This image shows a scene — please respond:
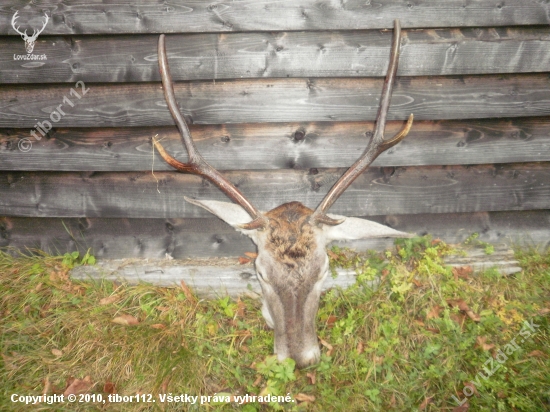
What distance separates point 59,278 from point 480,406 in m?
3.88

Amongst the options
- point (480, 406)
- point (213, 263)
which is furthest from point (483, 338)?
point (213, 263)

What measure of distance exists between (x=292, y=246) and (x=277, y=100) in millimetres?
1335

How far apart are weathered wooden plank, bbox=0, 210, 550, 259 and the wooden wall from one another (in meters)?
0.01

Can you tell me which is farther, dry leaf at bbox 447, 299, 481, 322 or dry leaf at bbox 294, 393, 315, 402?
dry leaf at bbox 447, 299, 481, 322

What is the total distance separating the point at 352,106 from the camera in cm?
319

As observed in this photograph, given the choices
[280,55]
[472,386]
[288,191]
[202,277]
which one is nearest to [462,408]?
[472,386]

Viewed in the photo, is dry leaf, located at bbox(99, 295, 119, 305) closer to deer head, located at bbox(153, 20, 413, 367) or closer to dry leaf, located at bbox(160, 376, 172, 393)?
dry leaf, located at bbox(160, 376, 172, 393)

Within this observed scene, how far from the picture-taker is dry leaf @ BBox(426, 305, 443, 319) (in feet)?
10.5

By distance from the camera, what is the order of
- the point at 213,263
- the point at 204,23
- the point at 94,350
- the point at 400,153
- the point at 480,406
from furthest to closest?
the point at 213,263, the point at 400,153, the point at 94,350, the point at 204,23, the point at 480,406

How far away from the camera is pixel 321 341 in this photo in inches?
124

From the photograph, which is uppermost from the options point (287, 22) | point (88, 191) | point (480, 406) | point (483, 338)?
point (287, 22)

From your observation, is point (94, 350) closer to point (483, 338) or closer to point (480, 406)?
point (480, 406)

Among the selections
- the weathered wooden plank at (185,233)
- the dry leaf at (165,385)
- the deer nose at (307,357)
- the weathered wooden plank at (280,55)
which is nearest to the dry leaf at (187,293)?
the weathered wooden plank at (185,233)
